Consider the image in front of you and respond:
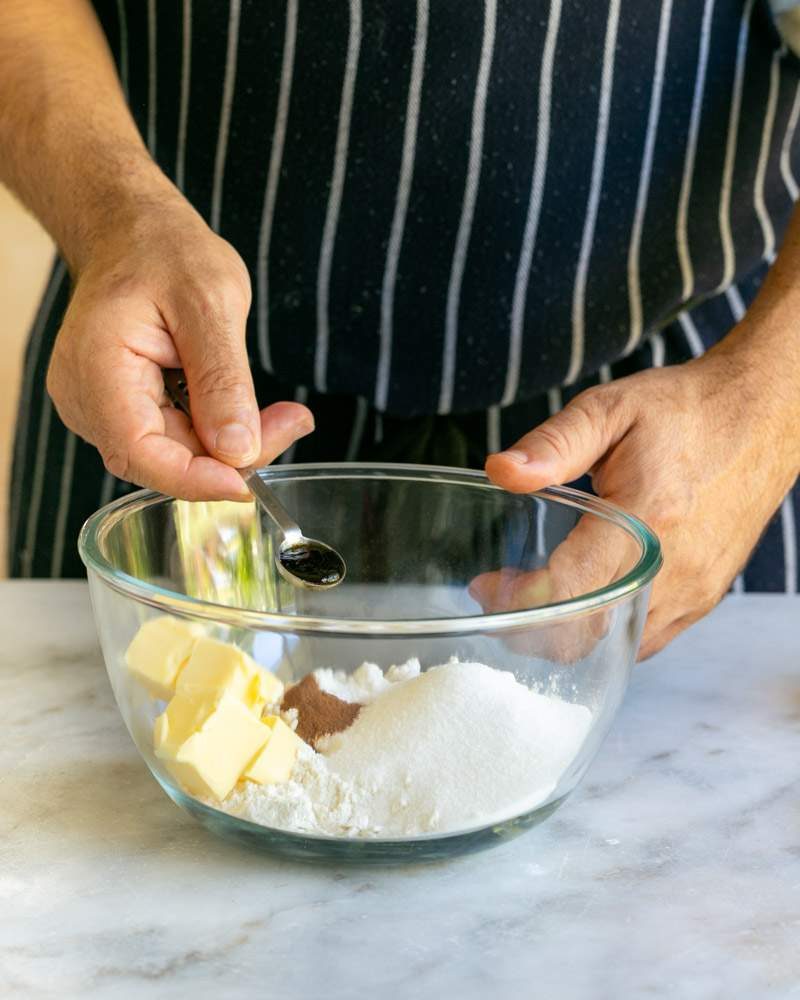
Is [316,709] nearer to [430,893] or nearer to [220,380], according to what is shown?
[430,893]

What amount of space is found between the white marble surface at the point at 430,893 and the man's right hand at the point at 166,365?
19cm

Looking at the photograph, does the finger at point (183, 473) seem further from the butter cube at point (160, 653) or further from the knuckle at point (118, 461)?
the butter cube at point (160, 653)

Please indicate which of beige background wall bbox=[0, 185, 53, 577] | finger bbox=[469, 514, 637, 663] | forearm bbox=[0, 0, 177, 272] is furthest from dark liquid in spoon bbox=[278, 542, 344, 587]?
beige background wall bbox=[0, 185, 53, 577]

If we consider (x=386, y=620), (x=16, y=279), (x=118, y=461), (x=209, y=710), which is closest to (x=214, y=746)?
(x=209, y=710)

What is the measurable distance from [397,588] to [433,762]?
10.3 inches

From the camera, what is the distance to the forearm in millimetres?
973

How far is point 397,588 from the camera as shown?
91cm

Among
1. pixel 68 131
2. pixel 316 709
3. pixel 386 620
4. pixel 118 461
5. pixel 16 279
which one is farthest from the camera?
pixel 16 279

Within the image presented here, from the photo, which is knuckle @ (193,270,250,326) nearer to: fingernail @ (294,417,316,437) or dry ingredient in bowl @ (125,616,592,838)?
fingernail @ (294,417,316,437)

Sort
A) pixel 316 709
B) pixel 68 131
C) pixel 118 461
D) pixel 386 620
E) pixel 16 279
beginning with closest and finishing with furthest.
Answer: pixel 386 620
pixel 316 709
pixel 118 461
pixel 68 131
pixel 16 279

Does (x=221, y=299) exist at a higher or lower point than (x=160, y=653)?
higher

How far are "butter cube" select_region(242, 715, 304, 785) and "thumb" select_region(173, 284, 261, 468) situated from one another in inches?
7.4

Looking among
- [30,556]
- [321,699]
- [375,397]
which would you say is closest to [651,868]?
[321,699]

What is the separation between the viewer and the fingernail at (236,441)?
0.77 m
